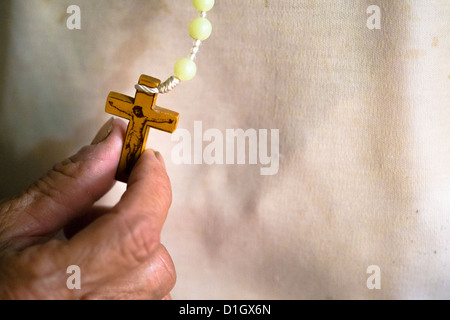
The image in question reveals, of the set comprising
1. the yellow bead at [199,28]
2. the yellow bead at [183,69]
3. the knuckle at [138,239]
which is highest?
the yellow bead at [199,28]

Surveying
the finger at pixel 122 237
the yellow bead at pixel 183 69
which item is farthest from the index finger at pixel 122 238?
the yellow bead at pixel 183 69

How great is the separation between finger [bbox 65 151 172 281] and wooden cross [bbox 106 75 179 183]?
73mm

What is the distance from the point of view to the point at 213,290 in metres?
0.67

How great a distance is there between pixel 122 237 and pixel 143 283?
9cm

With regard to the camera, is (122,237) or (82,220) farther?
(82,220)

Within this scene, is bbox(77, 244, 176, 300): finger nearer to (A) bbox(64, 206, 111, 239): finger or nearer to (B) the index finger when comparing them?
(B) the index finger

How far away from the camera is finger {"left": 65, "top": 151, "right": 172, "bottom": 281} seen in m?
0.45

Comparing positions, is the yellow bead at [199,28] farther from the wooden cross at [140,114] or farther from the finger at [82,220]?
the finger at [82,220]

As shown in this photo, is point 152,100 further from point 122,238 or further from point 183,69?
point 122,238

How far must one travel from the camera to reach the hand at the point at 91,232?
45cm

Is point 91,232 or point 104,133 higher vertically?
point 104,133

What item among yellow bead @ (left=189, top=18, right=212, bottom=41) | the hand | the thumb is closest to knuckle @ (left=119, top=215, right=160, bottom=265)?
the hand

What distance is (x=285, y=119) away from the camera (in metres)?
0.62

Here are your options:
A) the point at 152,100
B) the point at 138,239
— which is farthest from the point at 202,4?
the point at 138,239
